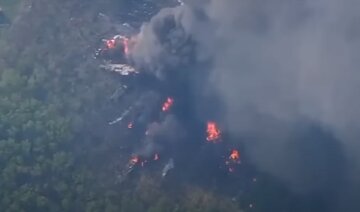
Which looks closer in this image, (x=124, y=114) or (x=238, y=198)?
(x=238, y=198)

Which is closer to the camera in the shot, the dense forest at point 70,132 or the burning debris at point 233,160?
the dense forest at point 70,132

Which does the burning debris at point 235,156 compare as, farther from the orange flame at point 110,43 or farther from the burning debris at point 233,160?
the orange flame at point 110,43

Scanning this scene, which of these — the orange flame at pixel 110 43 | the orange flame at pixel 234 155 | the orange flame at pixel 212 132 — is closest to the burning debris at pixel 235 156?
the orange flame at pixel 234 155

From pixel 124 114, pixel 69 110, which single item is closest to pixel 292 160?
pixel 124 114

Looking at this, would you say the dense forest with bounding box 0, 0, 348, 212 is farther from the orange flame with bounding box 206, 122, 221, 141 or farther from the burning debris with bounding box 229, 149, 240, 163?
the orange flame with bounding box 206, 122, 221, 141

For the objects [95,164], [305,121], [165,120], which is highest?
[305,121]

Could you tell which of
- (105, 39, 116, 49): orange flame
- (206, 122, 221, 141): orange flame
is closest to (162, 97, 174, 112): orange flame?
(206, 122, 221, 141): orange flame

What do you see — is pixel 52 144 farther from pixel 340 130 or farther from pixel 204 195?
pixel 340 130

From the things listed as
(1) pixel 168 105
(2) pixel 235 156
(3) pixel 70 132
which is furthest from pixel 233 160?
(3) pixel 70 132
